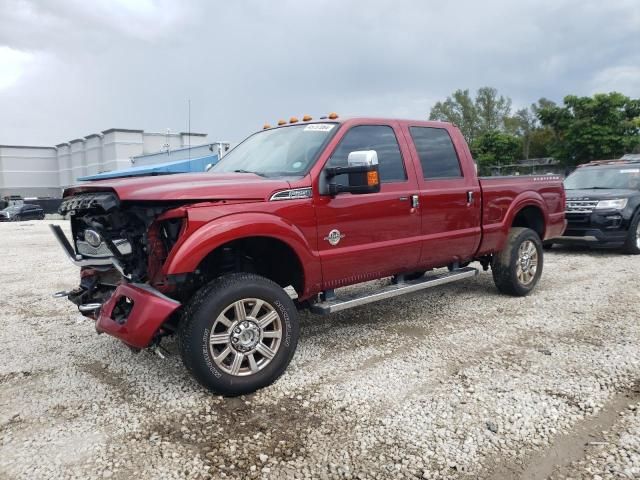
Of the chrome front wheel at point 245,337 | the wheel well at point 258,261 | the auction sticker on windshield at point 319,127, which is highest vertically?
the auction sticker on windshield at point 319,127

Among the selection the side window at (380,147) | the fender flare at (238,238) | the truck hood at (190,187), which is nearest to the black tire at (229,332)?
the fender flare at (238,238)

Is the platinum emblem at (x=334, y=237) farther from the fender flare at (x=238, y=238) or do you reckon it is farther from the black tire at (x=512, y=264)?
the black tire at (x=512, y=264)

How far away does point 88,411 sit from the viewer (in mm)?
3406

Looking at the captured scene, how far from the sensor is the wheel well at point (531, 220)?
6.43 metres

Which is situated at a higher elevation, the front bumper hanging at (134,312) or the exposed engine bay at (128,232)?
the exposed engine bay at (128,232)

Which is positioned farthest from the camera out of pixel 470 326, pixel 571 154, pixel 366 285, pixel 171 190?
pixel 571 154

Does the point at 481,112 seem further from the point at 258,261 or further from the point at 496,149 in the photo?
the point at 258,261

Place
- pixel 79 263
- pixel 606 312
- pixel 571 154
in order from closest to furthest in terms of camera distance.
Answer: pixel 79 263 → pixel 606 312 → pixel 571 154

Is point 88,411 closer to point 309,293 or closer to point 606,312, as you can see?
point 309,293

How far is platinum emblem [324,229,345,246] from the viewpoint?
13.5ft

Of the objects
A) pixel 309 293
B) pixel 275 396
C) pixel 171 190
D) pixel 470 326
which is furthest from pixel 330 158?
pixel 470 326

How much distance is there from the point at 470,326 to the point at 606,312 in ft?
5.12

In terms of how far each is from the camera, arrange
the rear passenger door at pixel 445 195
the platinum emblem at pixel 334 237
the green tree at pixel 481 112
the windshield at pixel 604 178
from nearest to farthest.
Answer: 1. the platinum emblem at pixel 334 237
2. the rear passenger door at pixel 445 195
3. the windshield at pixel 604 178
4. the green tree at pixel 481 112

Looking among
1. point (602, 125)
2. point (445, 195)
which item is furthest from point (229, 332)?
point (602, 125)
